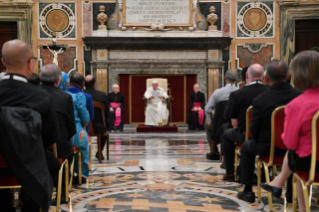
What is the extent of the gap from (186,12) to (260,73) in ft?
29.8

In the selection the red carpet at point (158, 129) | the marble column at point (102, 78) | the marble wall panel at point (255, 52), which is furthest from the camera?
the marble wall panel at point (255, 52)

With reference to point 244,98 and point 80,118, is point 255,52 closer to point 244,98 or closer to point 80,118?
point 244,98

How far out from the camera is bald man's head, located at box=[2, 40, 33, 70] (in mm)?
2227

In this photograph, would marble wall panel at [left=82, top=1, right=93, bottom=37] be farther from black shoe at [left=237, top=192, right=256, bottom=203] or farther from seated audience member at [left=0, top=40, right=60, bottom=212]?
seated audience member at [left=0, top=40, right=60, bottom=212]

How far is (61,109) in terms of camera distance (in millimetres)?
3256

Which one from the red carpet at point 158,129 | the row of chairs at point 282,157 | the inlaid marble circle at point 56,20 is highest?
the inlaid marble circle at point 56,20

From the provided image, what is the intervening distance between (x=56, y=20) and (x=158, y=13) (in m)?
2.94

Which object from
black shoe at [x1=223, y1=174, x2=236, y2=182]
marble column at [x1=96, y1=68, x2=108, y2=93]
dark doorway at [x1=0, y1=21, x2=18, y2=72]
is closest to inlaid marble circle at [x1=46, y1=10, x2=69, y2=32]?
dark doorway at [x1=0, y1=21, x2=18, y2=72]

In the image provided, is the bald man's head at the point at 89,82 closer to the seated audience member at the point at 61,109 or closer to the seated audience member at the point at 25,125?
the seated audience member at the point at 61,109

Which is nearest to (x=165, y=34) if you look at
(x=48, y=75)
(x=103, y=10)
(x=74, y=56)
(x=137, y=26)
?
(x=137, y=26)

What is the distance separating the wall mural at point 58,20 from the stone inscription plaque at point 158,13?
157cm

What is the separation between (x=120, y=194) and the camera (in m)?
3.71

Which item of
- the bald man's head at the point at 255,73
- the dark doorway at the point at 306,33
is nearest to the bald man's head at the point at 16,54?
the bald man's head at the point at 255,73

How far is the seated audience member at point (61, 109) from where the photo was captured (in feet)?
10.6
